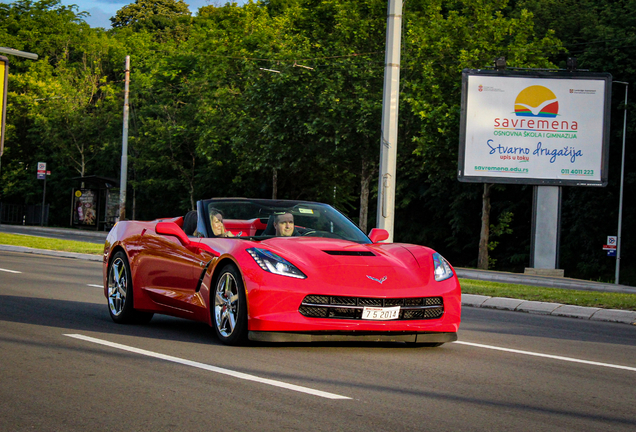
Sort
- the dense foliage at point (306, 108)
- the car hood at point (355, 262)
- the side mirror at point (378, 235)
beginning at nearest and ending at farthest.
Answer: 1. the car hood at point (355, 262)
2. the side mirror at point (378, 235)
3. the dense foliage at point (306, 108)

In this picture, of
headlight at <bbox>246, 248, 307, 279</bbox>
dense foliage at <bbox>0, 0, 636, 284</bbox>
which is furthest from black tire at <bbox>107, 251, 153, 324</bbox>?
dense foliage at <bbox>0, 0, 636, 284</bbox>

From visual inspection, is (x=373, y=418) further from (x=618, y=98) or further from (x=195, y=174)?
(x=195, y=174)

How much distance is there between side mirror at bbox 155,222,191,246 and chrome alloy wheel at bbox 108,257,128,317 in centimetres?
129

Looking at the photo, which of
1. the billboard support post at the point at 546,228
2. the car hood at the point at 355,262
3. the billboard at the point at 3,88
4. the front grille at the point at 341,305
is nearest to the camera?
the front grille at the point at 341,305

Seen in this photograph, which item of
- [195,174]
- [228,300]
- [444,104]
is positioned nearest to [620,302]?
[228,300]

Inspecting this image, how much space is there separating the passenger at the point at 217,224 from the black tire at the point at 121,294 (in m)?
1.35

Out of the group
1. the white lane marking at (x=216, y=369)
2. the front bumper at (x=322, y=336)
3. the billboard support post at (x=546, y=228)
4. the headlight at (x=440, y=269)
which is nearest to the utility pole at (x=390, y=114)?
the headlight at (x=440, y=269)

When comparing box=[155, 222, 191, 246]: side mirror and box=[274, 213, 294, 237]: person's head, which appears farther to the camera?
box=[274, 213, 294, 237]: person's head

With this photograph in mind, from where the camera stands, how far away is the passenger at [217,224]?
29.1 feet

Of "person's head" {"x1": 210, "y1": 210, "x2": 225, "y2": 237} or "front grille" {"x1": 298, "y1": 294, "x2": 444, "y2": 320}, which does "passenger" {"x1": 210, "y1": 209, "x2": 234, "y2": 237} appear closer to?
"person's head" {"x1": 210, "y1": 210, "x2": 225, "y2": 237}

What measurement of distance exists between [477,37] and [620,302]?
26.9 meters

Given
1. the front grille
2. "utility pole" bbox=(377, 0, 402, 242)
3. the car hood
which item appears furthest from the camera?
"utility pole" bbox=(377, 0, 402, 242)

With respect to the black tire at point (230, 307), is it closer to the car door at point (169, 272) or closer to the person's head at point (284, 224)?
the car door at point (169, 272)

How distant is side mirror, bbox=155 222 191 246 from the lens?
8.68 metres
